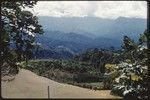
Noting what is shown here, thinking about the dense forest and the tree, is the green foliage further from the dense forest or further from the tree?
the tree

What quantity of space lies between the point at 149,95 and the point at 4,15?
6451 millimetres

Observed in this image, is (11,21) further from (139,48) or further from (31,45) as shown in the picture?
(139,48)

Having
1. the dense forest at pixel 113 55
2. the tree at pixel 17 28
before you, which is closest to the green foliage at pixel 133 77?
the dense forest at pixel 113 55

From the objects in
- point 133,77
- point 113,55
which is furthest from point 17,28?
point 133,77

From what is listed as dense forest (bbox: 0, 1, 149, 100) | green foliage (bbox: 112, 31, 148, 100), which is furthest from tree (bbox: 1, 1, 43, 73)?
green foliage (bbox: 112, 31, 148, 100)

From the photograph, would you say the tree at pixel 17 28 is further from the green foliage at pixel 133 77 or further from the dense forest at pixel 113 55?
the green foliage at pixel 133 77

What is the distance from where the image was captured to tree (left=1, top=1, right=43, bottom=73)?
9242mm

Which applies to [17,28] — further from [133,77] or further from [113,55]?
[133,77]

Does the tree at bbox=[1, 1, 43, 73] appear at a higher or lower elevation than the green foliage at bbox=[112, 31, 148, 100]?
higher

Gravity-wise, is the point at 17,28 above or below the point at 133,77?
above

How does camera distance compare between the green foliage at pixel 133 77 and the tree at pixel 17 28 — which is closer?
the green foliage at pixel 133 77

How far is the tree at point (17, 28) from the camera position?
924 centimetres

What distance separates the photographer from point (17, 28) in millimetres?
10562

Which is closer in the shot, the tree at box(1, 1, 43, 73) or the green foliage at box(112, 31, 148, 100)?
the green foliage at box(112, 31, 148, 100)
